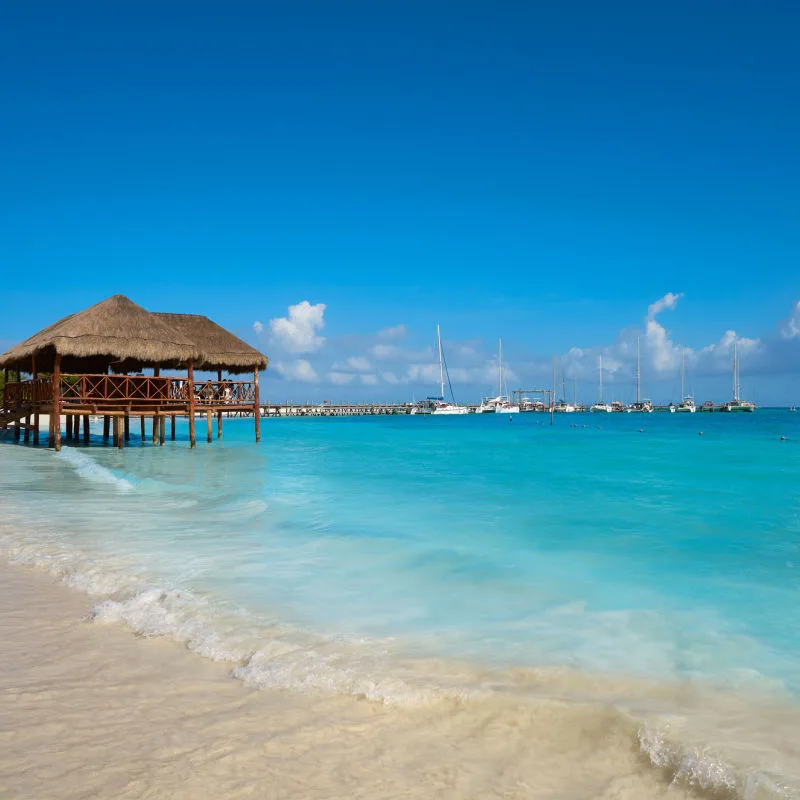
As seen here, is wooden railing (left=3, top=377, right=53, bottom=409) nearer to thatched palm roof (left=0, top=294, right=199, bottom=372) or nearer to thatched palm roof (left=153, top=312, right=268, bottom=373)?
thatched palm roof (left=0, top=294, right=199, bottom=372)

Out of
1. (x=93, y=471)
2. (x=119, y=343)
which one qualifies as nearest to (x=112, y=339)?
(x=119, y=343)

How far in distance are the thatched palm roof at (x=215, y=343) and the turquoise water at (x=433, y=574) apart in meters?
10.4

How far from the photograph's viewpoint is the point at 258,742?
2.83 metres

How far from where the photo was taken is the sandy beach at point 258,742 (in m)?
2.53

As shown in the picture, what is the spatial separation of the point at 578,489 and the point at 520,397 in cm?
9841

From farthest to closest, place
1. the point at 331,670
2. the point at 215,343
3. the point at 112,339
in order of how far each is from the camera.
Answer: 1. the point at 215,343
2. the point at 112,339
3. the point at 331,670

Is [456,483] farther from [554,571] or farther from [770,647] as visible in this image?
[770,647]

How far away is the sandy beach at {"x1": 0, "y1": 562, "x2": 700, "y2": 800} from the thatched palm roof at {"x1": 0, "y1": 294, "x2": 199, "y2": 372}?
55.2 feet

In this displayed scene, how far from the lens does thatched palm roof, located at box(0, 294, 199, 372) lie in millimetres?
18859

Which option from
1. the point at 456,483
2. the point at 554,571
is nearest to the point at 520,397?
the point at 456,483

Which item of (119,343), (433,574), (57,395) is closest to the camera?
(433,574)

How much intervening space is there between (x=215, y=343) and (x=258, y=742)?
2302 centimetres

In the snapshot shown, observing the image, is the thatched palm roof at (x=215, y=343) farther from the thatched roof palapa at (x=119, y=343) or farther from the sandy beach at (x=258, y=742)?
the sandy beach at (x=258, y=742)

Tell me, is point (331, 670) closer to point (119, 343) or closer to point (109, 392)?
point (119, 343)
